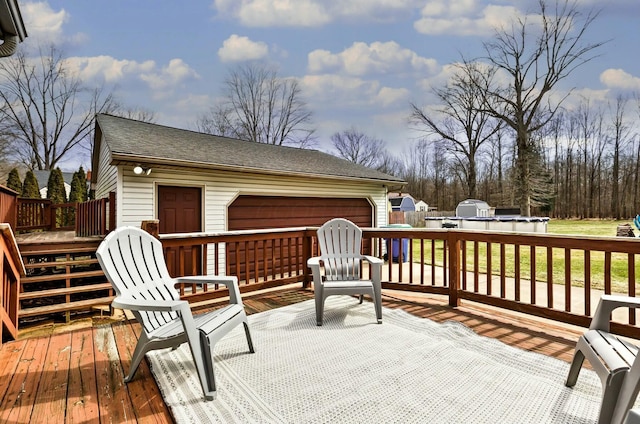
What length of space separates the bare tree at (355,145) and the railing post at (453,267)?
22285 millimetres

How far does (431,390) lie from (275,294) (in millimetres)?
2687

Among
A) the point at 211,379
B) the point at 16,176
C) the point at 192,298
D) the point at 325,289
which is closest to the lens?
the point at 211,379

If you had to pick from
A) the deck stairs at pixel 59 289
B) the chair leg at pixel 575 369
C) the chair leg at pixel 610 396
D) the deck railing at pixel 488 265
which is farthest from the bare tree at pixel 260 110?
the chair leg at pixel 610 396

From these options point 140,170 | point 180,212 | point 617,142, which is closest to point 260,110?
point 180,212

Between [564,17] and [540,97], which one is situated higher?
[564,17]

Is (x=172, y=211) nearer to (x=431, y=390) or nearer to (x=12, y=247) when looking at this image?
(x=12, y=247)

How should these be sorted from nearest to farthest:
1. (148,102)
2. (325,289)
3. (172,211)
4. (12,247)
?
1. (12,247)
2. (325,289)
3. (172,211)
4. (148,102)

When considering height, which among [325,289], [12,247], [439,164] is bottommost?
[325,289]

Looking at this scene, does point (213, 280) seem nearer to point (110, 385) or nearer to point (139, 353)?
point (139, 353)

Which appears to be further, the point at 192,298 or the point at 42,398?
the point at 192,298

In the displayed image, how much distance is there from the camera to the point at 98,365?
2.34 meters

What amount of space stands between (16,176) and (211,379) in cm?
1563

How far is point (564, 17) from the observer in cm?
1329

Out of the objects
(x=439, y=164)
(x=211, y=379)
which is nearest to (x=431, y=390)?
(x=211, y=379)
